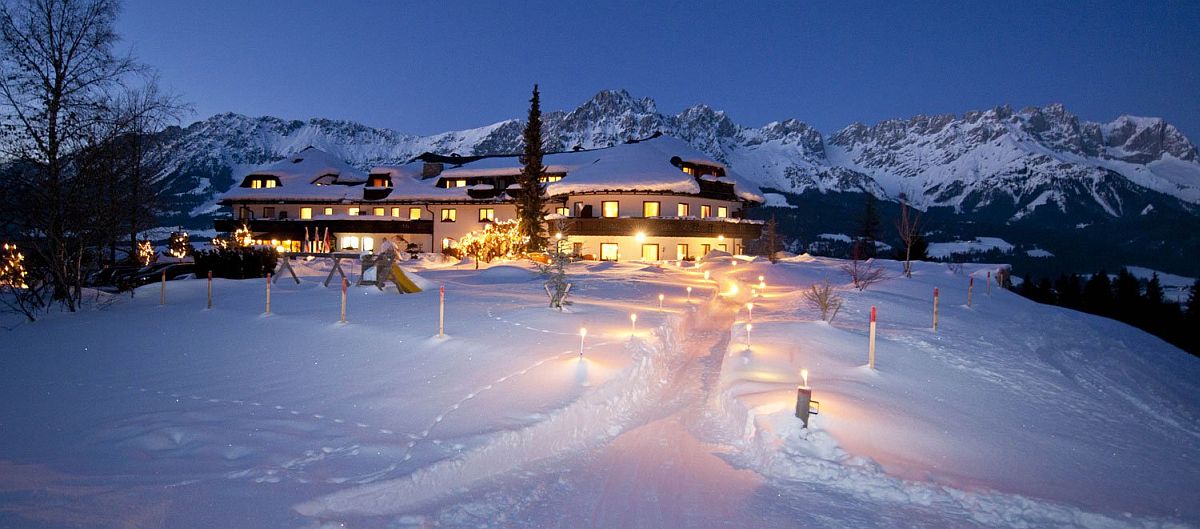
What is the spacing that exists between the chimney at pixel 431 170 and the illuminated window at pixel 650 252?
27.7 metres

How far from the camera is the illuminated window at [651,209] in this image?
46.2m

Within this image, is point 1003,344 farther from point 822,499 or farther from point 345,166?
point 345,166

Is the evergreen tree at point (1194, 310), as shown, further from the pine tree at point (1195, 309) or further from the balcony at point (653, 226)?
the balcony at point (653, 226)

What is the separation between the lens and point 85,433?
6.88m

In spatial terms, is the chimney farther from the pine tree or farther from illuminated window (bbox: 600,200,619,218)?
the pine tree

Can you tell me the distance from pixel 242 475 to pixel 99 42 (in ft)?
56.1

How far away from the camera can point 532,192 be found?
43.6m

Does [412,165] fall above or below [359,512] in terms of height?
above

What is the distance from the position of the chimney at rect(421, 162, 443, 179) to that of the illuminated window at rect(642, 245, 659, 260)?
90.9ft

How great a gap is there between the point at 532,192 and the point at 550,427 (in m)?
37.2

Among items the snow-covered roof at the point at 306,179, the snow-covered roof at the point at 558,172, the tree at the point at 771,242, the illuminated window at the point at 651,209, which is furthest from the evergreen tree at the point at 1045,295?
the snow-covered roof at the point at 306,179

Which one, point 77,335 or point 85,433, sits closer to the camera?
point 85,433

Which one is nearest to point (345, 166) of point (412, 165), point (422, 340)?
point (412, 165)

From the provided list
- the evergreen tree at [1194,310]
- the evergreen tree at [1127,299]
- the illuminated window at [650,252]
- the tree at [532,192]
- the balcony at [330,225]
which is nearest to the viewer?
the tree at [532,192]
